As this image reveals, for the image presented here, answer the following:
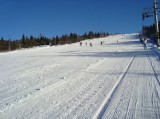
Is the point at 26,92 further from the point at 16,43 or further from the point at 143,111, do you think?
the point at 16,43

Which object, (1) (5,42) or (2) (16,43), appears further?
(2) (16,43)

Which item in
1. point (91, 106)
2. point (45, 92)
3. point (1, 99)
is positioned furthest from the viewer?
point (45, 92)

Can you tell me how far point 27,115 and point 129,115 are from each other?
2.76 meters

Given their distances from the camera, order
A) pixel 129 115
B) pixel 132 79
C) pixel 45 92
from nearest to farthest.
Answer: pixel 129 115, pixel 45 92, pixel 132 79

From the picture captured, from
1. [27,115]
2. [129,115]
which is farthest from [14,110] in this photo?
[129,115]

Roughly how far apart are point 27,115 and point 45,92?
306cm

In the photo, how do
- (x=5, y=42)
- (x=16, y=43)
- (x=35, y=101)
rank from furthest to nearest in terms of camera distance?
(x=16, y=43) → (x=5, y=42) → (x=35, y=101)

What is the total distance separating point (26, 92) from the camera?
10688 millimetres

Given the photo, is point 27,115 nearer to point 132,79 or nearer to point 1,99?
point 1,99

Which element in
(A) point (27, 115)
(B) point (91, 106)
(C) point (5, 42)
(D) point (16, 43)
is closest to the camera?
(A) point (27, 115)

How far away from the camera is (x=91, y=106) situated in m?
7.98

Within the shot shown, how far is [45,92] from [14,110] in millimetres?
2510

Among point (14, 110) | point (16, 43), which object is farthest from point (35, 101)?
point (16, 43)

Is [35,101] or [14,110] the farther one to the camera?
[35,101]
